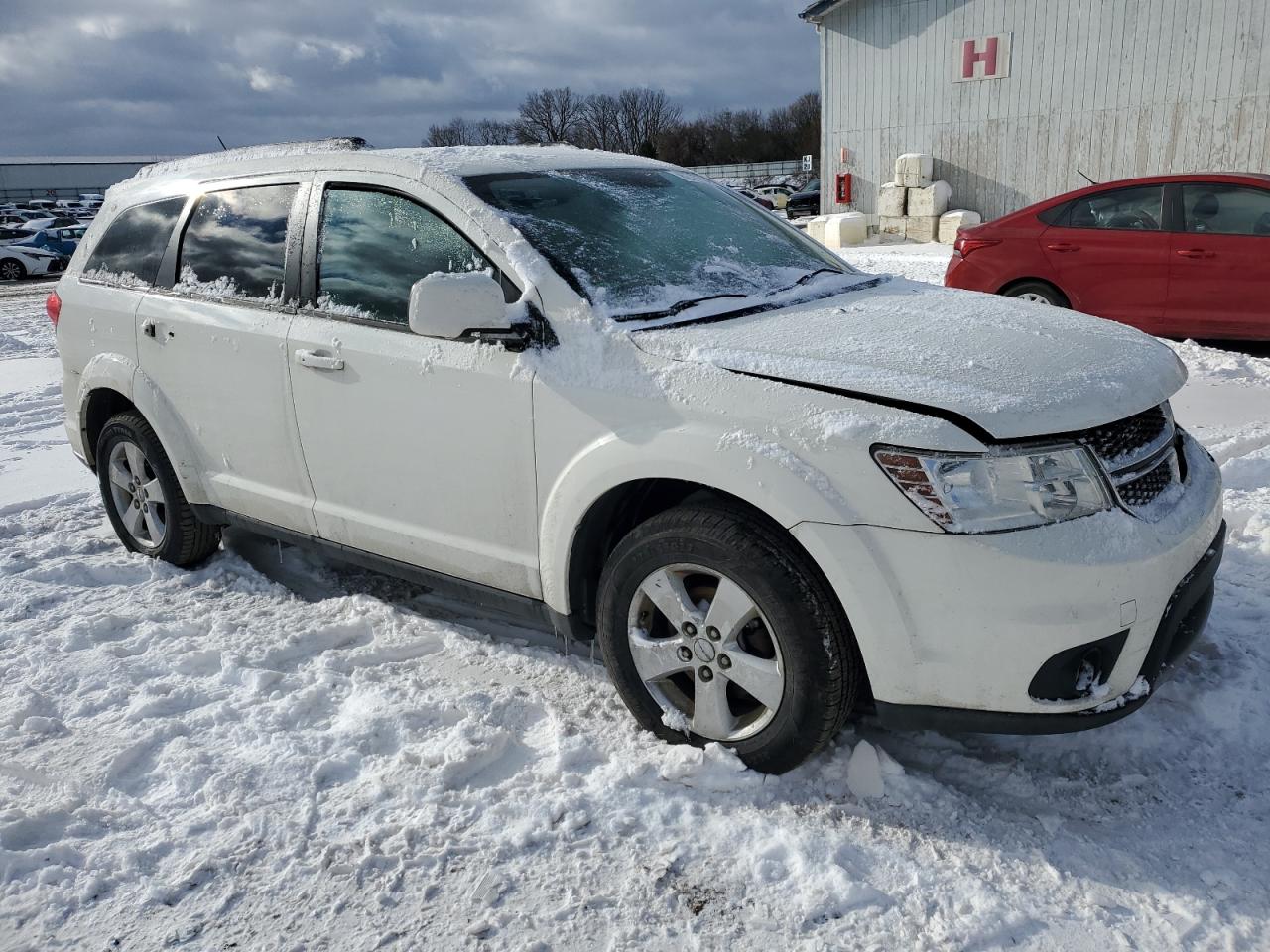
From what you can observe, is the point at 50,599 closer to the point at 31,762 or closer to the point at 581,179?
the point at 31,762

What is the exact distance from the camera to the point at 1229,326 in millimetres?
7523

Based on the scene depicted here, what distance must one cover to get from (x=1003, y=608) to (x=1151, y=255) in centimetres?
654

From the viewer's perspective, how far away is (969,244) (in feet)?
28.2

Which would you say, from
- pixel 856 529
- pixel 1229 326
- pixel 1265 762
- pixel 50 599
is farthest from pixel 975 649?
pixel 1229 326

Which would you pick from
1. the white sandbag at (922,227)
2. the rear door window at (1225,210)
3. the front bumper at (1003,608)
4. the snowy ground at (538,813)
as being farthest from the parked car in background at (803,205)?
the front bumper at (1003,608)

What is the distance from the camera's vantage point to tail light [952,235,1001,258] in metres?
8.48

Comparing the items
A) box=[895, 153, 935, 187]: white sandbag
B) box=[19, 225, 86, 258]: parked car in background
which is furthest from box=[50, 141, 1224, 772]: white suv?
box=[19, 225, 86, 258]: parked car in background

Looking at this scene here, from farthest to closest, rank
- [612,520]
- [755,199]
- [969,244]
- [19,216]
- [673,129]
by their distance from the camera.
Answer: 1. [673,129]
2. [19,216]
3. [969,244]
4. [755,199]
5. [612,520]

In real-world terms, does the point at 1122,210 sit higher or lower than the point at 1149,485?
higher

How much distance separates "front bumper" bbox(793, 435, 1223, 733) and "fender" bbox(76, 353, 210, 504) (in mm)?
2841

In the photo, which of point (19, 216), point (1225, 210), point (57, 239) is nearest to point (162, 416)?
point (1225, 210)

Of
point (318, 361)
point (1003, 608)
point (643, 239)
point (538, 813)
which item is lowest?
point (538, 813)

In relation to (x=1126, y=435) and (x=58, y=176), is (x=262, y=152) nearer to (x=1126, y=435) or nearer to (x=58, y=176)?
(x=1126, y=435)

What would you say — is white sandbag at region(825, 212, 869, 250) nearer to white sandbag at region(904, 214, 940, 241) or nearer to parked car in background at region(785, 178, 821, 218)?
white sandbag at region(904, 214, 940, 241)
